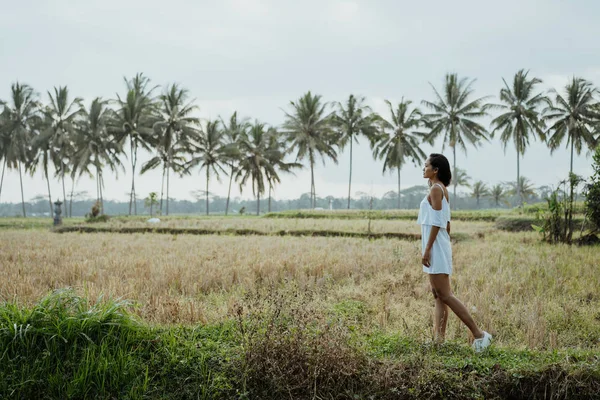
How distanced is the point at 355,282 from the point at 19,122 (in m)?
38.5

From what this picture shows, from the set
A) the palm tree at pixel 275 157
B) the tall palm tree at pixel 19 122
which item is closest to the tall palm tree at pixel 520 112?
the palm tree at pixel 275 157

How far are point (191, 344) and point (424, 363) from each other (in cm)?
193

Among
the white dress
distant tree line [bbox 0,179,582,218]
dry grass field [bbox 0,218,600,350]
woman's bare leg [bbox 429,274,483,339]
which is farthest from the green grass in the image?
distant tree line [bbox 0,179,582,218]

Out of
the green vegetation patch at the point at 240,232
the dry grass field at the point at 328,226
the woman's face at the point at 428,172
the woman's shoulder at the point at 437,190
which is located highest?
the woman's face at the point at 428,172

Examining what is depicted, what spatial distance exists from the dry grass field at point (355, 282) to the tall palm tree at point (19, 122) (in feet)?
98.7

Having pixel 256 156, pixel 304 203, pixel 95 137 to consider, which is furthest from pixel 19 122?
pixel 304 203

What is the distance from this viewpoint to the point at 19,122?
1375 inches

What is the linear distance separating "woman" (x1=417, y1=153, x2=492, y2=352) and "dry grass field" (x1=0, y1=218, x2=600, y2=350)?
0.33 metres

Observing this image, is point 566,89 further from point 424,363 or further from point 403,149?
point 424,363

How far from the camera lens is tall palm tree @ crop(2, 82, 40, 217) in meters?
34.6

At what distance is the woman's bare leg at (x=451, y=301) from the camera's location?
371 cm

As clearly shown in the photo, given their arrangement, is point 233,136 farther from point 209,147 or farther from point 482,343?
point 482,343

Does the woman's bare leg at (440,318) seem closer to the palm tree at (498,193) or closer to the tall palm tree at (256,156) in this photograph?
the tall palm tree at (256,156)

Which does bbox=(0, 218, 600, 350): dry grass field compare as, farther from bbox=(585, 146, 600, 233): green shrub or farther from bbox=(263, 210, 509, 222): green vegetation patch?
bbox=(263, 210, 509, 222): green vegetation patch
